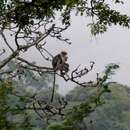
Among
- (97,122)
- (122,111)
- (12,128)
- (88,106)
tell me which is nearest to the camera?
(12,128)

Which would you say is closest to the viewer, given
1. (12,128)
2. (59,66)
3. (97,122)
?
(59,66)

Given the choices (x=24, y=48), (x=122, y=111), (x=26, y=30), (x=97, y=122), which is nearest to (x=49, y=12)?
(x=26, y=30)

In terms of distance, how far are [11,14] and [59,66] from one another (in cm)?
155

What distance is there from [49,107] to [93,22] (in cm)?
227

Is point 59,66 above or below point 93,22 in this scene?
below

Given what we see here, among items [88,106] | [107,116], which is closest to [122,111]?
[107,116]

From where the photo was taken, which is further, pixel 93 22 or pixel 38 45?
pixel 93 22

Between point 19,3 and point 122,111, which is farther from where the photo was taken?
point 122,111

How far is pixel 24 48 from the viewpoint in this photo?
787 cm

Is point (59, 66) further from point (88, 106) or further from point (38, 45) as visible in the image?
point (88, 106)

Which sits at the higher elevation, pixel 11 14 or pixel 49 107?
pixel 11 14

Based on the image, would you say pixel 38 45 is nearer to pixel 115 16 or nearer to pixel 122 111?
pixel 115 16

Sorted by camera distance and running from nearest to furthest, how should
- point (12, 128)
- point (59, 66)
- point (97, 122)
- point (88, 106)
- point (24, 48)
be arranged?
point (59, 66) < point (24, 48) < point (12, 128) < point (88, 106) < point (97, 122)

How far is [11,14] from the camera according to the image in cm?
807
